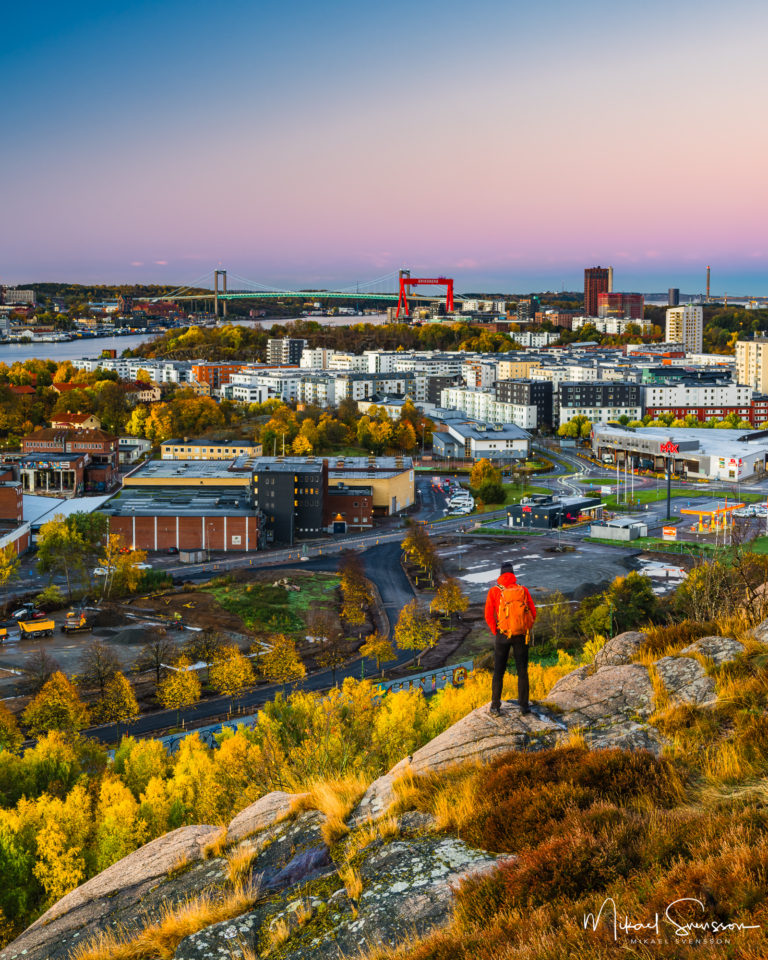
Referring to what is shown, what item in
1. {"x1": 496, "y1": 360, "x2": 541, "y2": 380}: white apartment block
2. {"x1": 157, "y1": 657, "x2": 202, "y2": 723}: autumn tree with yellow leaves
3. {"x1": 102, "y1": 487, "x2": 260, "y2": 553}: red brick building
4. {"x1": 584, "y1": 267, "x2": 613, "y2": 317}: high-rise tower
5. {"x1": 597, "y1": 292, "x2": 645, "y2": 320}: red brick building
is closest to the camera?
{"x1": 157, "y1": 657, "x2": 202, "y2": 723}: autumn tree with yellow leaves

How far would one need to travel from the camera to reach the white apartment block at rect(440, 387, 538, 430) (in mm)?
23516

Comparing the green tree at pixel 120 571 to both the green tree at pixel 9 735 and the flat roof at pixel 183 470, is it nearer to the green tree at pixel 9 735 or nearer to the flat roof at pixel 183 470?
the flat roof at pixel 183 470

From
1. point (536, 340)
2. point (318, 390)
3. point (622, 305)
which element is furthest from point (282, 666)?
point (622, 305)

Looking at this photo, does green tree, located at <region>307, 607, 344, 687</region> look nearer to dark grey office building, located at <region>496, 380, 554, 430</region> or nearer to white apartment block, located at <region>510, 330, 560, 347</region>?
dark grey office building, located at <region>496, 380, 554, 430</region>

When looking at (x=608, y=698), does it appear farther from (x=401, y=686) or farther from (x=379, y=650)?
(x=379, y=650)

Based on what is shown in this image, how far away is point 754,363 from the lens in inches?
1135

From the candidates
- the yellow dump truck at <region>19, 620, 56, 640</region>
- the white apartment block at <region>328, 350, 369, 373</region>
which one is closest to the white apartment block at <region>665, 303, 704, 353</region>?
the white apartment block at <region>328, 350, 369, 373</region>

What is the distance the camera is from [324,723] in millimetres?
5125

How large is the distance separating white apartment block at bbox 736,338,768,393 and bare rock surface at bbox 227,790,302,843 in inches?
1116

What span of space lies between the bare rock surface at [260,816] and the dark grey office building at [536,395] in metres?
21.8

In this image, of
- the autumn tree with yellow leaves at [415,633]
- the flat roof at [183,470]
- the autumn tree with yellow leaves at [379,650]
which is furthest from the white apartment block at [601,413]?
the autumn tree with yellow leaves at [379,650]

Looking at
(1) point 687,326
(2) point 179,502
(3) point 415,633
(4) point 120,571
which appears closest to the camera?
(3) point 415,633

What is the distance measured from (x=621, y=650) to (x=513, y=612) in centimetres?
100

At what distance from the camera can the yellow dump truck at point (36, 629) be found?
8.80m
